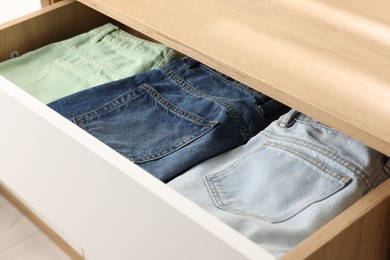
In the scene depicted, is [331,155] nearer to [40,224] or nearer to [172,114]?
[172,114]

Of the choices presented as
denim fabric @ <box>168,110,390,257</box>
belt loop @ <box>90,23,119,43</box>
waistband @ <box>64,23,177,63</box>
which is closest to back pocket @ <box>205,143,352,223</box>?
denim fabric @ <box>168,110,390,257</box>

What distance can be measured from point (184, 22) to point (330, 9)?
8.1 inches

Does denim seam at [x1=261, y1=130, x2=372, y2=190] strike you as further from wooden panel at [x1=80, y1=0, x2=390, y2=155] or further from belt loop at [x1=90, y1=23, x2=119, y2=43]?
belt loop at [x1=90, y1=23, x2=119, y2=43]

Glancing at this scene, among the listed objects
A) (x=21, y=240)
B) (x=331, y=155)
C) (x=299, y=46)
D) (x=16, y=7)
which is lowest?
(x=21, y=240)

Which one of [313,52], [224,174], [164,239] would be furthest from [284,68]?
[164,239]

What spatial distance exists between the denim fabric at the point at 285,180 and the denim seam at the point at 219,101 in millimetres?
41

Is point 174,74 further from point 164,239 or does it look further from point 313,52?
point 164,239

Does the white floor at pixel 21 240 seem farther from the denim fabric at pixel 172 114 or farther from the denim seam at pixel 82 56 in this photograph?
the denim fabric at pixel 172 114

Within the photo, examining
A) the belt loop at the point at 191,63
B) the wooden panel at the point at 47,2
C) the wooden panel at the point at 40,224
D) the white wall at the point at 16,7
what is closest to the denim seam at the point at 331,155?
the belt loop at the point at 191,63

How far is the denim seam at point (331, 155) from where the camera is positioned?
993 mm

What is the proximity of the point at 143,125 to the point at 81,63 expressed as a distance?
23 centimetres

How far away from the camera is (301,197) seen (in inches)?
39.3

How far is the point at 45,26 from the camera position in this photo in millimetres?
1439

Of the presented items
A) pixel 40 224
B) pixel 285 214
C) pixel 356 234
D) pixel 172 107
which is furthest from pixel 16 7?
pixel 356 234
